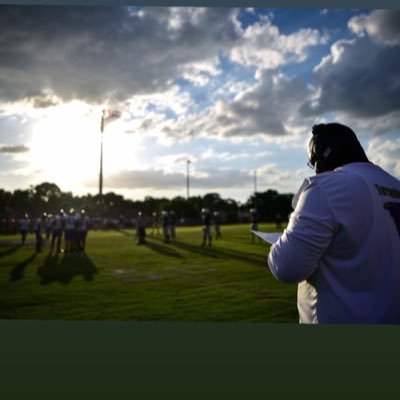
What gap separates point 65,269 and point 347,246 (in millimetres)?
8951

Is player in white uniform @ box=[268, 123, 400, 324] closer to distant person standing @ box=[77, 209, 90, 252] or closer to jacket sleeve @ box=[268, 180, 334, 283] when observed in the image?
jacket sleeve @ box=[268, 180, 334, 283]

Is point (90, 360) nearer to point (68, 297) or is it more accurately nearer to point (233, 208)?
point (68, 297)

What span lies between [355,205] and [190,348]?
2.48 meters

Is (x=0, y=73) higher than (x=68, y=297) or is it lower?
higher

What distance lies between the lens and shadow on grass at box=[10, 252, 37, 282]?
821 centimetres

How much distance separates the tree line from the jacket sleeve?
18.5m

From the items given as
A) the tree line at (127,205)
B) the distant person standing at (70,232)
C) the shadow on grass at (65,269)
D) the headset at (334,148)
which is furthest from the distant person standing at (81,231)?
the headset at (334,148)

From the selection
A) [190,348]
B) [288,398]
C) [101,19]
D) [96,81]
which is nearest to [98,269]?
[96,81]

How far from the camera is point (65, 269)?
30.8 ft

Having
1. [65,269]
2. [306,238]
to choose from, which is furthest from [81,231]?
[306,238]

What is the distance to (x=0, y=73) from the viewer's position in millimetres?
7117

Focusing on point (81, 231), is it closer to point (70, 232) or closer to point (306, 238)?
point (70, 232)

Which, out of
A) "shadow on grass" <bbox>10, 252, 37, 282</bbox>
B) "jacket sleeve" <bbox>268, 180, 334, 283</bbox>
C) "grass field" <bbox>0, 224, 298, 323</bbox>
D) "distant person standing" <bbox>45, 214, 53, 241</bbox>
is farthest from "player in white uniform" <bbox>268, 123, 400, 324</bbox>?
"distant person standing" <bbox>45, 214, 53, 241</bbox>

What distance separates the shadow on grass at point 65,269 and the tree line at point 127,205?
27.7 ft
